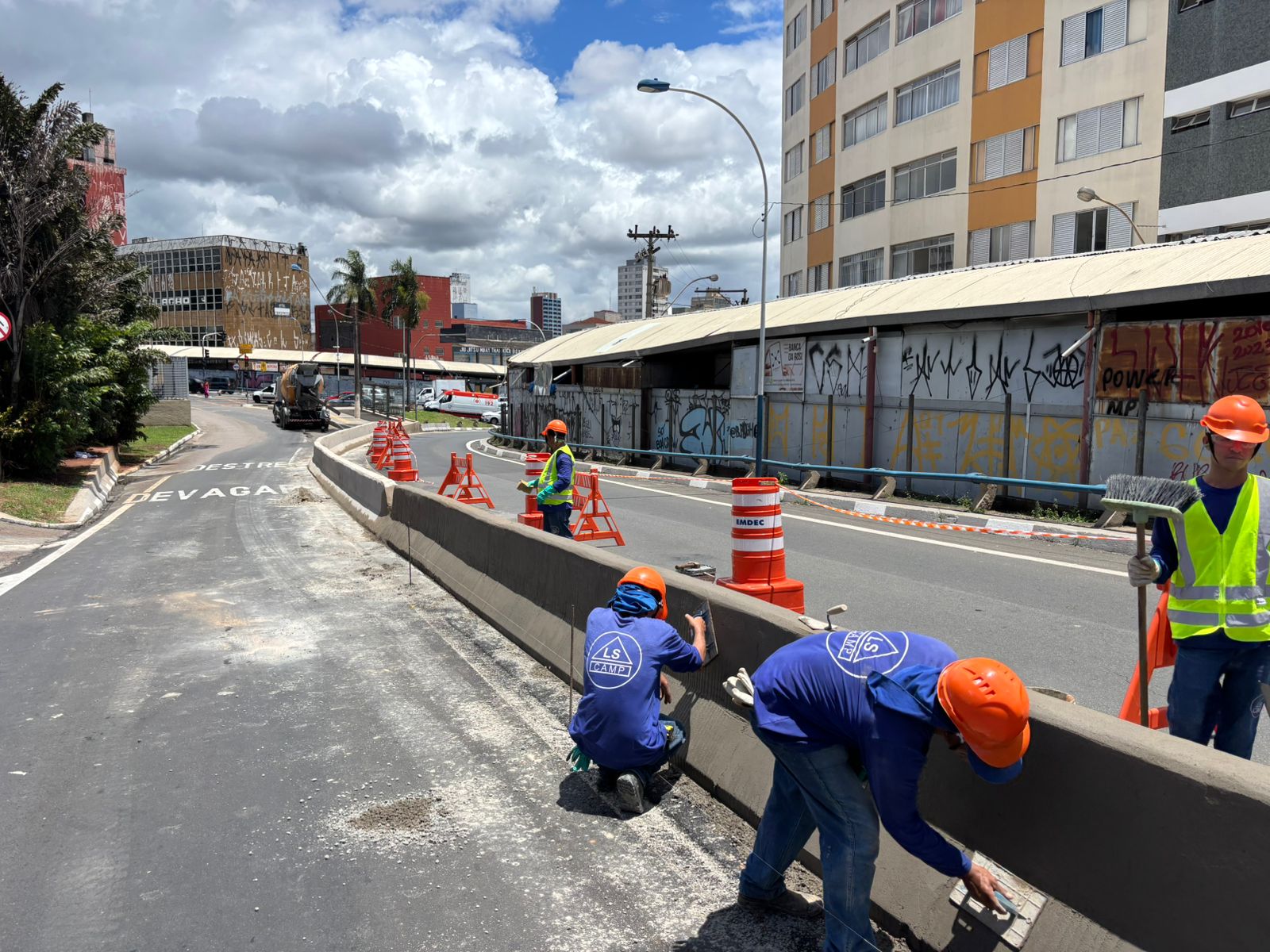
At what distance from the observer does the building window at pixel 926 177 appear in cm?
3584

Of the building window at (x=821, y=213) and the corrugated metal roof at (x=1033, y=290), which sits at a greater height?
the building window at (x=821, y=213)

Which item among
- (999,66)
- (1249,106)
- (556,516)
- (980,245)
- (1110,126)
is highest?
(999,66)

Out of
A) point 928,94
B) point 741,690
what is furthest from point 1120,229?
point 741,690

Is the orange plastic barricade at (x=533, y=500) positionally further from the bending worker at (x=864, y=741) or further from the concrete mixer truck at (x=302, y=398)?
the concrete mixer truck at (x=302, y=398)

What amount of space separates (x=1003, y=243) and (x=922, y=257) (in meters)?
3.96

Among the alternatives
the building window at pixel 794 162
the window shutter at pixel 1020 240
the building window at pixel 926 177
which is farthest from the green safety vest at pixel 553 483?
the building window at pixel 794 162

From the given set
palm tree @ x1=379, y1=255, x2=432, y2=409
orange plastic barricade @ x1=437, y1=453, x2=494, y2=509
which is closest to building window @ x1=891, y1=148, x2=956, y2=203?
orange plastic barricade @ x1=437, y1=453, x2=494, y2=509

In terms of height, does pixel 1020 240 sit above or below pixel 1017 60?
below

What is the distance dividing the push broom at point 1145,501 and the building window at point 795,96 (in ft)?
153

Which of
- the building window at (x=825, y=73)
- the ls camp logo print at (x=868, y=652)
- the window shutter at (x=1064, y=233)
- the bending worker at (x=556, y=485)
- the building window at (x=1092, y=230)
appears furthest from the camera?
the building window at (x=825, y=73)

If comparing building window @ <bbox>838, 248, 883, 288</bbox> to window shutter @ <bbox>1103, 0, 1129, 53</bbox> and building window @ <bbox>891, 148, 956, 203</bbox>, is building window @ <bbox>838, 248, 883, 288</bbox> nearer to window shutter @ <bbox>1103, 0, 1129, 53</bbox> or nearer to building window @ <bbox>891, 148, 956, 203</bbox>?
building window @ <bbox>891, 148, 956, 203</bbox>

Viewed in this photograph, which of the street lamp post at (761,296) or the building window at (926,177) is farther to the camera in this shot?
the building window at (926,177)

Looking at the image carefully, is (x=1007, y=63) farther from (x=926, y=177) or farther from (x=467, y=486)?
(x=467, y=486)

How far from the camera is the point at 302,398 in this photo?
46.6 metres
